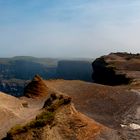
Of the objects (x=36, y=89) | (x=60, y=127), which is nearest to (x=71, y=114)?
(x=60, y=127)

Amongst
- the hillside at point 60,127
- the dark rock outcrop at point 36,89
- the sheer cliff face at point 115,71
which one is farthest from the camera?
the sheer cliff face at point 115,71

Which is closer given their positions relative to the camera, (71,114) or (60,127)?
(60,127)

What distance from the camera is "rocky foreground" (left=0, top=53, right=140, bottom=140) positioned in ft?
110

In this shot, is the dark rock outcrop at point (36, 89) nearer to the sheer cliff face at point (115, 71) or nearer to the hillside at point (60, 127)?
the sheer cliff face at point (115, 71)

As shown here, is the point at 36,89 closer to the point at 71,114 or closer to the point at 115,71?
the point at 71,114

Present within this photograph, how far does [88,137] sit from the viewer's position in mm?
33188

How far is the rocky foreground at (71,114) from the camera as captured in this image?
1324 inches

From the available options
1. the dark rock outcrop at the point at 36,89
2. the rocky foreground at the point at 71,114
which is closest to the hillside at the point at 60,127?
the rocky foreground at the point at 71,114

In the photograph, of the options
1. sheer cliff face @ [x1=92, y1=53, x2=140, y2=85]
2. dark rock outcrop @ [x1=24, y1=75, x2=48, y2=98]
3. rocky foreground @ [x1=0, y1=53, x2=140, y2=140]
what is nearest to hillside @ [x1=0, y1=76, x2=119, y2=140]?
rocky foreground @ [x1=0, y1=53, x2=140, y2=140]

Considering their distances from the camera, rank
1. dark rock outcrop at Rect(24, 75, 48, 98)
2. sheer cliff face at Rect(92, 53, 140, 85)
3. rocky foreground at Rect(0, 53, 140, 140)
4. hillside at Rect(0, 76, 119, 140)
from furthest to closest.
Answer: sheer cliff face at Rect(92, 53, 140, 85)
dark rock outcrop at Rect(24, 75, 48, 98)
rocky foreground at Rect(0, 53, 140, 140)
hillside at Rect(0, 76, 119, 140)

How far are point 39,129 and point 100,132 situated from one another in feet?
16.6

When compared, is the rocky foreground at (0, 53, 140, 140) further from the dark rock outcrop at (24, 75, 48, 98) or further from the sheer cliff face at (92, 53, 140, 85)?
the sheer cliff face at (92, 53, 140, 85)

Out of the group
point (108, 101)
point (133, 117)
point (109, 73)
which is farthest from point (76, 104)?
point (109, 73)

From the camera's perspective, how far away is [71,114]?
116 feet
